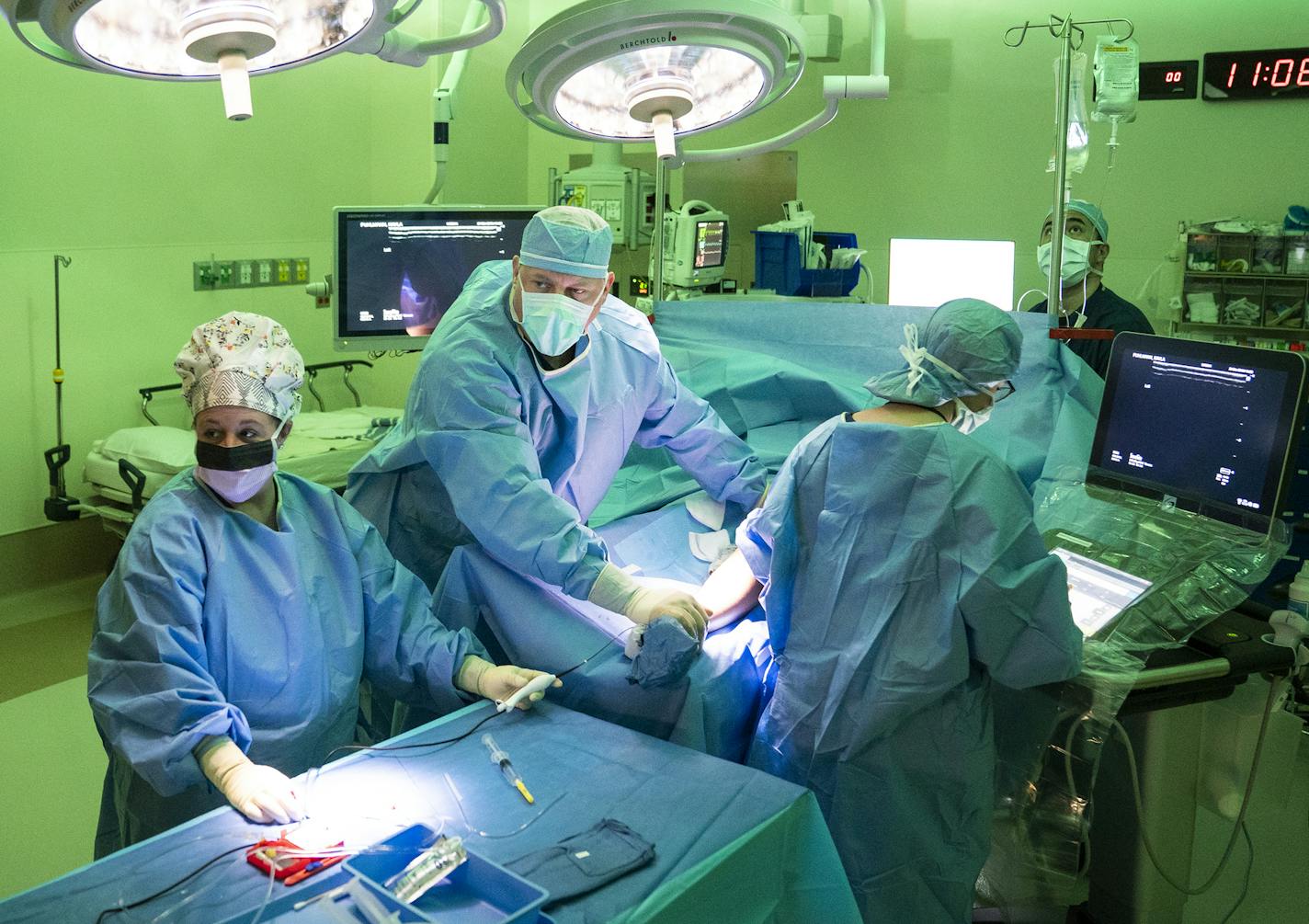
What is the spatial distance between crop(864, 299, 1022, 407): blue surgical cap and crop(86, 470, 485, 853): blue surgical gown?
0.88 metres

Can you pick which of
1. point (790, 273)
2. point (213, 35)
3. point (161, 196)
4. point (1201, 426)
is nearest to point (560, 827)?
point (213, 35)

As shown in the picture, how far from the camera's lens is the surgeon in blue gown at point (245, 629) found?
1.59 m

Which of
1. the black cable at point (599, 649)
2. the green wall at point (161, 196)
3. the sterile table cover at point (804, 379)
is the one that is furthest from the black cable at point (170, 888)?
the green wall at point (161, 196)

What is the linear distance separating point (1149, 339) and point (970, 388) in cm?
50

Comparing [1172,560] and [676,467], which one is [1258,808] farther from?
[676,467]

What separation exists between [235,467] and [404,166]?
397cm

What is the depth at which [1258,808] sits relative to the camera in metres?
3.08

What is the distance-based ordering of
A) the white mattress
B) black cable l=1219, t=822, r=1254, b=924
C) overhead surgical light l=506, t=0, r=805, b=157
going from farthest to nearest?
the white mattress
black cable l=1219, t=822, r=1254, b=924
overhead surgical light l=506, t=0, r=805, b=157

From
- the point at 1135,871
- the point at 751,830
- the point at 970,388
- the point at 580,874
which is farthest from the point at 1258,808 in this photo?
the point at 580,874

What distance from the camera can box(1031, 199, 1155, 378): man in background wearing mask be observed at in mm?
3305

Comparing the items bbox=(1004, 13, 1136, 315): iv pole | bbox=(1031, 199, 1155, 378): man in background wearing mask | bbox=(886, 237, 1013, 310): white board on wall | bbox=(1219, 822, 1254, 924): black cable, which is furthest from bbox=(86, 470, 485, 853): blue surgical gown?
bbox=(886, 237, 1013, 310): white board on wall

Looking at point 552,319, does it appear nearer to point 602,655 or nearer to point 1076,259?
point 602,655

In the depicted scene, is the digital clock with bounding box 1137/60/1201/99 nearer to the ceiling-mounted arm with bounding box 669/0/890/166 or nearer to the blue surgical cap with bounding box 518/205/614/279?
the ceiling-mounted arm with bounding box 669/0/890/166

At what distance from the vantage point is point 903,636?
190 centimetres
